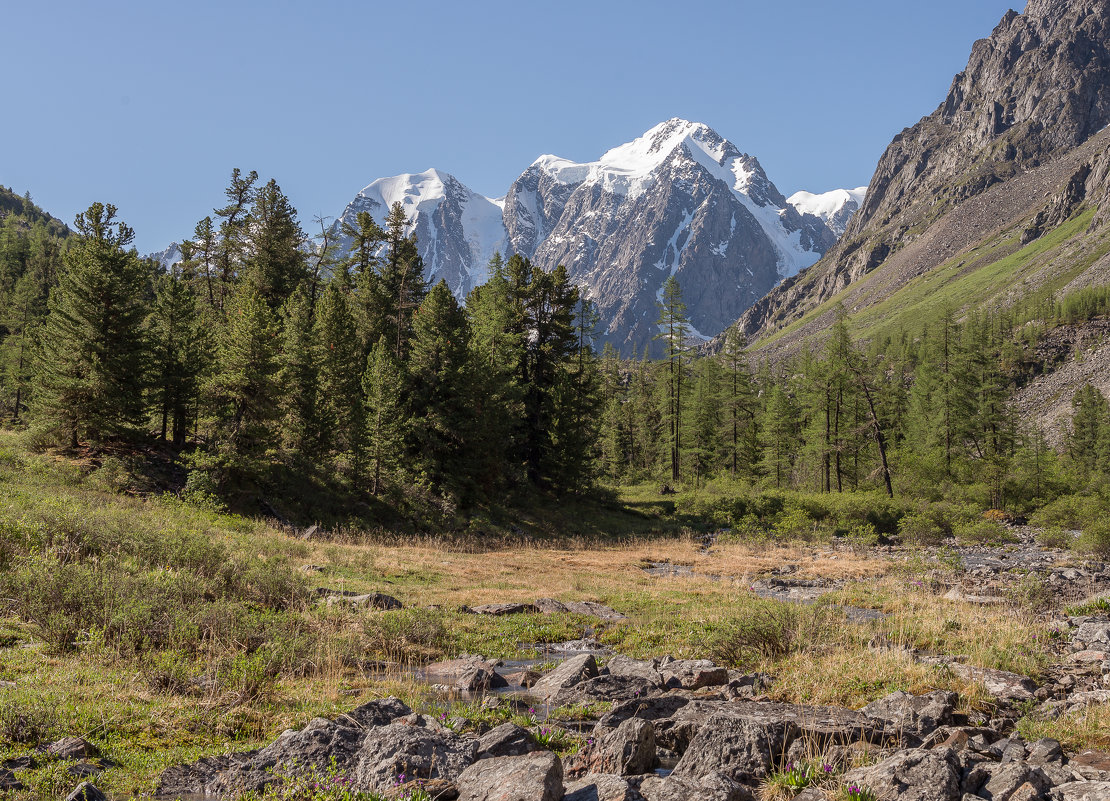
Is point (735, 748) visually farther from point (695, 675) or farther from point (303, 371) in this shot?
point (303, 371)

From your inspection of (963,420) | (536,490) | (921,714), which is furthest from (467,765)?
(963,420)

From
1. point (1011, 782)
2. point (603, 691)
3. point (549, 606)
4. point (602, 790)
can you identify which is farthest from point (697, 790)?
point (549, 606)

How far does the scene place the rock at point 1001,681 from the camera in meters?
9.23

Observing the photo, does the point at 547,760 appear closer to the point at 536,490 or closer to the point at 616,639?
the point at 616,639

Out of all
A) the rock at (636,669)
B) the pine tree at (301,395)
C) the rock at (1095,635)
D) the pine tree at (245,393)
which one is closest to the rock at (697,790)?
the rock at (636,669)

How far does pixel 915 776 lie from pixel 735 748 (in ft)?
5.85

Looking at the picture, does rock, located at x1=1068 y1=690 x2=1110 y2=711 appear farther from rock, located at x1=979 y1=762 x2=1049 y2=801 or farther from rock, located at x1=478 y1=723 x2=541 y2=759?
rock, located at x1=478 y1=723 x2=541 y2=759

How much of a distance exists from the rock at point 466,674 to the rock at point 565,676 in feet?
2.44

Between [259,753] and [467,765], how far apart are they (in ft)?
7.24

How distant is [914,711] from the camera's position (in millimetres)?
8227

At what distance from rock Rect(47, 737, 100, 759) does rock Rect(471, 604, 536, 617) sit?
1045 cm

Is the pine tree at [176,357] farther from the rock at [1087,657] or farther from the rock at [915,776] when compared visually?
the rock at [1087,657]

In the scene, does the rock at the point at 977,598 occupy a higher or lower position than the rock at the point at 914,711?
lower

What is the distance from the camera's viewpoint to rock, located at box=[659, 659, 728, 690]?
1039 centimetres
